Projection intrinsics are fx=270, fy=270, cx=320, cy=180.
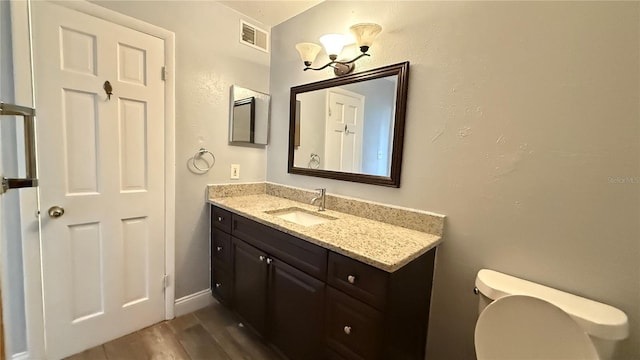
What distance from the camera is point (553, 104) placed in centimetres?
109

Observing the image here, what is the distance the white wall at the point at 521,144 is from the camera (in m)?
0.99

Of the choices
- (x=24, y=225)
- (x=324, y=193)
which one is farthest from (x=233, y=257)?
(x=24, y=225)

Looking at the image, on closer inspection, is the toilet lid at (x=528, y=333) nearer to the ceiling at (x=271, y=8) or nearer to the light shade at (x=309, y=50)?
the light shade at (x=309, y=50)

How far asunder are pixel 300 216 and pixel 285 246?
48cm

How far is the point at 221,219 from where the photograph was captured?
2.01 m

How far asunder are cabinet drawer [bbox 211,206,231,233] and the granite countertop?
0.09 meters

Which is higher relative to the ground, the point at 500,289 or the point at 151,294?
the point at 500,289

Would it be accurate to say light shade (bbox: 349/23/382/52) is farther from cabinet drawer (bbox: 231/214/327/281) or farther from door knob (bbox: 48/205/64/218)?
door knob (bbox: 48/205/64/218)

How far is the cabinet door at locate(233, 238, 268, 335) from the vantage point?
5.41 ft

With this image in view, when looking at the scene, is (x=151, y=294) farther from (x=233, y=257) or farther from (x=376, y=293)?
(x=376, y=293)

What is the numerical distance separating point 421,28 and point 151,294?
2.41 m

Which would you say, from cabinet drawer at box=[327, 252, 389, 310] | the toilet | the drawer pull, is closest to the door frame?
cabinet drawer at box=[327, 252, 389, 310]

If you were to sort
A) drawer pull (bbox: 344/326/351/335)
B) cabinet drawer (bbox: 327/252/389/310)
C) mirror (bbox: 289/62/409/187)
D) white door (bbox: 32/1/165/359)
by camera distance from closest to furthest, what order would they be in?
1. cabinet drawer (bbox: 327/252/389/310)
2. drawer pull (bbox: 344/326/351/335)
3. white door (bbox: 32/1/165/359)
4. mirror (bbox: 289/62/409/187)

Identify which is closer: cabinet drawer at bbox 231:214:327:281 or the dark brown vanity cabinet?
the dark brown vanity cabinet
